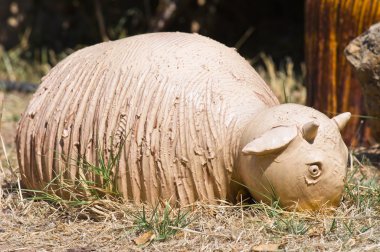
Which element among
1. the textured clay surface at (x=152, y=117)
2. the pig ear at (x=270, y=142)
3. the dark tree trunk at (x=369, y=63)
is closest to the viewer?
the pig ear at (x=270, y=142)

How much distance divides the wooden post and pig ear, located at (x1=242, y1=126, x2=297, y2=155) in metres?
2.08

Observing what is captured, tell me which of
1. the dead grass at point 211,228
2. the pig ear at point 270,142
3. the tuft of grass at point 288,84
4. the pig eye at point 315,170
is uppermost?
→ the pig ear at point 270,142

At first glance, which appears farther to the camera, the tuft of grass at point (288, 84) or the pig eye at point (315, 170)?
the tuft of grass at point (288, 84)

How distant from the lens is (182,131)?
3768 mm

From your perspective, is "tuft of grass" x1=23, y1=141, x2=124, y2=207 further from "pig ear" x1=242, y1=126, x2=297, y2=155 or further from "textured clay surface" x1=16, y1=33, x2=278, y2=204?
"pig ear" x1=242, y1=126, x2=297, y2=155

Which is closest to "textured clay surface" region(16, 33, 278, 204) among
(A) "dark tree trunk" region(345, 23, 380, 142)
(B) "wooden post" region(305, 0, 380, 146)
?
(A) "dark tree trunk" region(345, 23, 380, 142)

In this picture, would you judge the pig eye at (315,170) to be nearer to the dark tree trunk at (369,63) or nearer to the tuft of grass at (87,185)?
the tuft of grass at (87,185)

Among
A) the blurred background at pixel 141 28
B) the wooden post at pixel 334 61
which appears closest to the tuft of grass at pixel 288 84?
the blurred background at pixel 141 28

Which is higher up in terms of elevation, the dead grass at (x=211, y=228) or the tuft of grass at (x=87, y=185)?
the tuft of grass at (x=87, y=185)

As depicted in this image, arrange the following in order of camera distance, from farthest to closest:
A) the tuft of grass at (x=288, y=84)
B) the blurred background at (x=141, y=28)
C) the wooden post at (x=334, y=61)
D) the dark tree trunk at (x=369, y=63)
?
the blurred background at (x=141, y=28) → the tuft of grass at (x=288, y=84) → the wooden post at (x=334, y=61) → the dark tree trunk at (x=369, y=63)

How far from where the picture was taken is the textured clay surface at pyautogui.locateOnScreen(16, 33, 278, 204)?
3771 mm

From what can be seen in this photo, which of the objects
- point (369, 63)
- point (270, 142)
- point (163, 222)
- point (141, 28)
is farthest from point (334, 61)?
point (141, 28)

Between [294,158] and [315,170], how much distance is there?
11 cm

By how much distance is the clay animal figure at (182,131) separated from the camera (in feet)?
11.8
